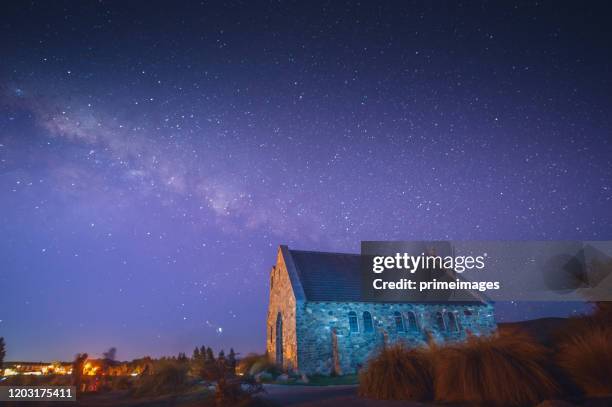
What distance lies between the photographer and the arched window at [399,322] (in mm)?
23969

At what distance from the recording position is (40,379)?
46.4 feet

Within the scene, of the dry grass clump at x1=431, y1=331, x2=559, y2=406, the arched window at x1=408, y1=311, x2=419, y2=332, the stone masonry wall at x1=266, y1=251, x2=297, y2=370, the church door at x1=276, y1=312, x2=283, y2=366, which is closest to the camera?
the dry grass clump at x1=431, y1=331, x2=559, y2=406

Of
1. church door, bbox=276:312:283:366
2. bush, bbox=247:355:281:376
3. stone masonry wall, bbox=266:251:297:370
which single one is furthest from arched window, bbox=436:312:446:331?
bush, bbox=247:355:281:376

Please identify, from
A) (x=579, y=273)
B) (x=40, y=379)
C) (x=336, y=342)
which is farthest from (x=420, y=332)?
(x=40, y=379)

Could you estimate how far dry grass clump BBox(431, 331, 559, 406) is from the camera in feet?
20.4

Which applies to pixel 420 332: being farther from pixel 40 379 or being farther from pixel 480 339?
pixel 40 379

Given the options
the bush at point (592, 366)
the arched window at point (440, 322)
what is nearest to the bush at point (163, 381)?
the bush at point (592, 366)

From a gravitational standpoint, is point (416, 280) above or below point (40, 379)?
above

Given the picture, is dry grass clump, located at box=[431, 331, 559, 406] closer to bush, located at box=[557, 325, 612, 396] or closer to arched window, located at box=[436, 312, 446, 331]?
bush, located at box=[557, 325, 612, 396]

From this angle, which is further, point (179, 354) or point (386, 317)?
point (386, 317)

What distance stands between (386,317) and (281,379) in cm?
994

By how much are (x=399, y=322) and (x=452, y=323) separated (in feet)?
15.5

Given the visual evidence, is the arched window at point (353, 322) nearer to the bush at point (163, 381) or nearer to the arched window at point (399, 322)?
the arched window at point (399, 322)

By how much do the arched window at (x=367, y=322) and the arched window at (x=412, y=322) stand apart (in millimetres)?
3274
